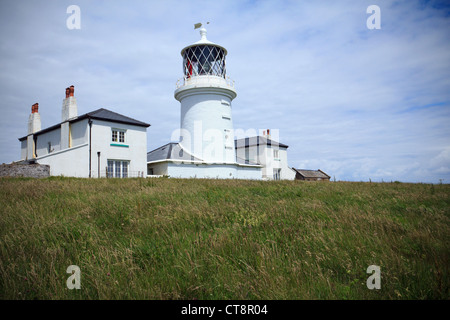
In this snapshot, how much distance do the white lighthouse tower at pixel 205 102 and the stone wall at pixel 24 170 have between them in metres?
11.4

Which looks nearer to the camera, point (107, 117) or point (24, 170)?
point (24, 170)

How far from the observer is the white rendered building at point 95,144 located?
19.6 metres

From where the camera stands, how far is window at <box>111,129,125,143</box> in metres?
21.5

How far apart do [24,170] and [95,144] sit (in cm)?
489

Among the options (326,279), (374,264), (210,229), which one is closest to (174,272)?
(210,229)

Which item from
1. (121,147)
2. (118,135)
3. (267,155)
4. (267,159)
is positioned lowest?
(121,147)

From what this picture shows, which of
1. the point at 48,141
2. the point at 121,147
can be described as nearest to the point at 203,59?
the point at 121,147

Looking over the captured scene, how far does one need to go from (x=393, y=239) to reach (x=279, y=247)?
188 cm

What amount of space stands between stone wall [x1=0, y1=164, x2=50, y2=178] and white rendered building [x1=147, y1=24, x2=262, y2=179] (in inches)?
321

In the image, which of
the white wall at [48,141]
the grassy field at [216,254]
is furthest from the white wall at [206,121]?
the grassy field at [216,254]

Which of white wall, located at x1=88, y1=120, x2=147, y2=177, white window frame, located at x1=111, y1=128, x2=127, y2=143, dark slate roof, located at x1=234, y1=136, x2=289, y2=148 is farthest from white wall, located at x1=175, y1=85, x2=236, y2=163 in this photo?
dark slate roof, located at x1=234, y1=136, x2=289, y2=148

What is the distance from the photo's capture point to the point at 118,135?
2172cm
